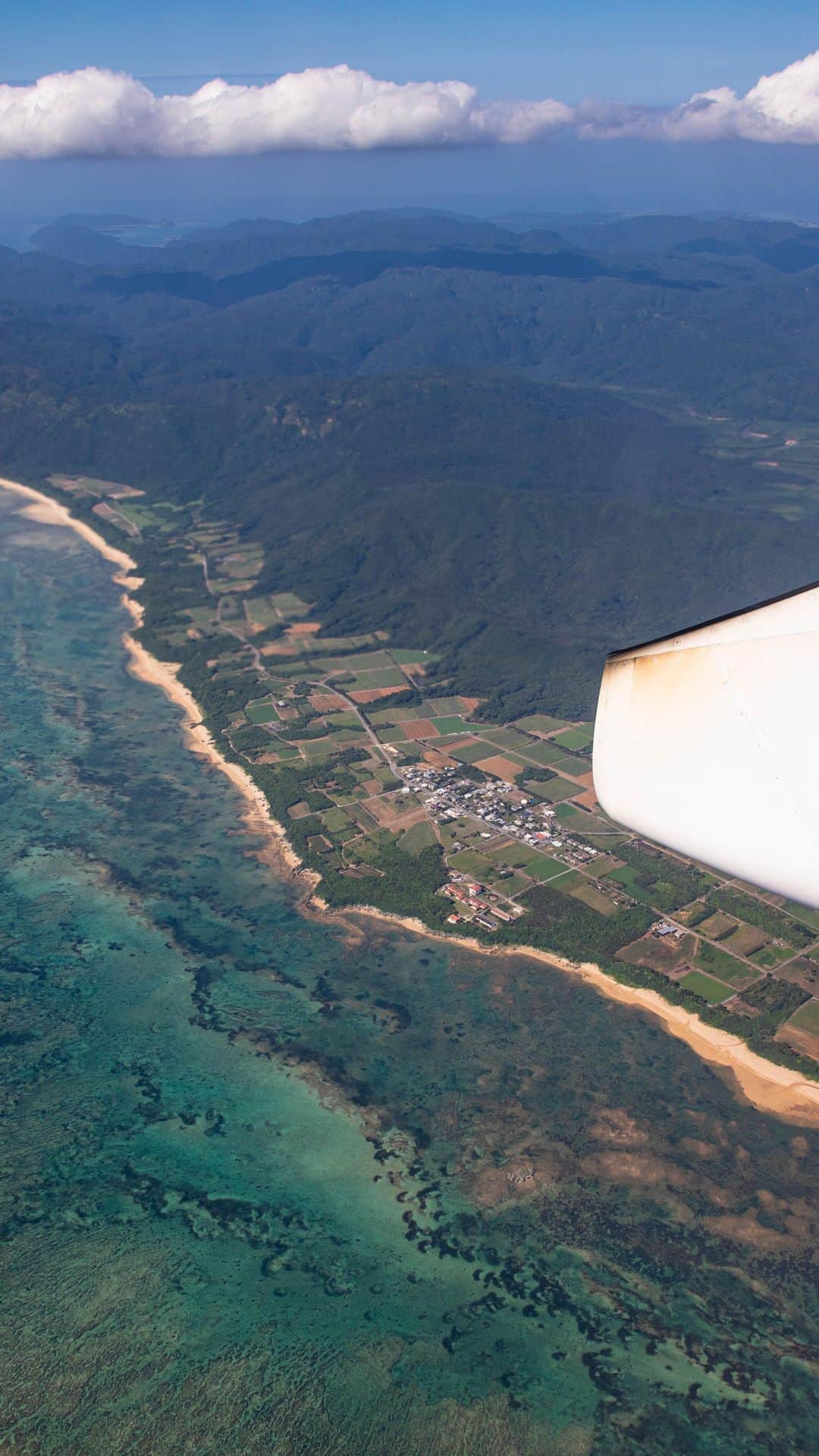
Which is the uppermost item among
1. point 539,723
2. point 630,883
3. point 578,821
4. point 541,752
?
point 630,883

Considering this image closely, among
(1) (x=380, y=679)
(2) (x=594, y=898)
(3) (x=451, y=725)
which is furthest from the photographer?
(1) (x=380, y=679)

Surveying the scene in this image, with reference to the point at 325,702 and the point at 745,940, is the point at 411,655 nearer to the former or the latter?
the point at 325,702

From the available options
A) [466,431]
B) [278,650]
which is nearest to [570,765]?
[278,650]

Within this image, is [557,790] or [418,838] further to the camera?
[557,790]

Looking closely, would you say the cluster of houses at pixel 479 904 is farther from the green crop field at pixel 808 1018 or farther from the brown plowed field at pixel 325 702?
the brown plowed field at pixel 325 702

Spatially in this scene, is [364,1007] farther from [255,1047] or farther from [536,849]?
[536,849]

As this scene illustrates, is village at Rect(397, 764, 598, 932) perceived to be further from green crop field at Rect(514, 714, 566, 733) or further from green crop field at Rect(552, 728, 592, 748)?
green crop field at Rect(514, 714, 566, 733)

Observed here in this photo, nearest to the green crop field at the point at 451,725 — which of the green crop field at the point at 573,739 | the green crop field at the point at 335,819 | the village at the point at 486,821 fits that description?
the village at the point at 486,821

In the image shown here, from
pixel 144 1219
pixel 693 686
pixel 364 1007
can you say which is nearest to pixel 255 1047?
pixel 364 1007
